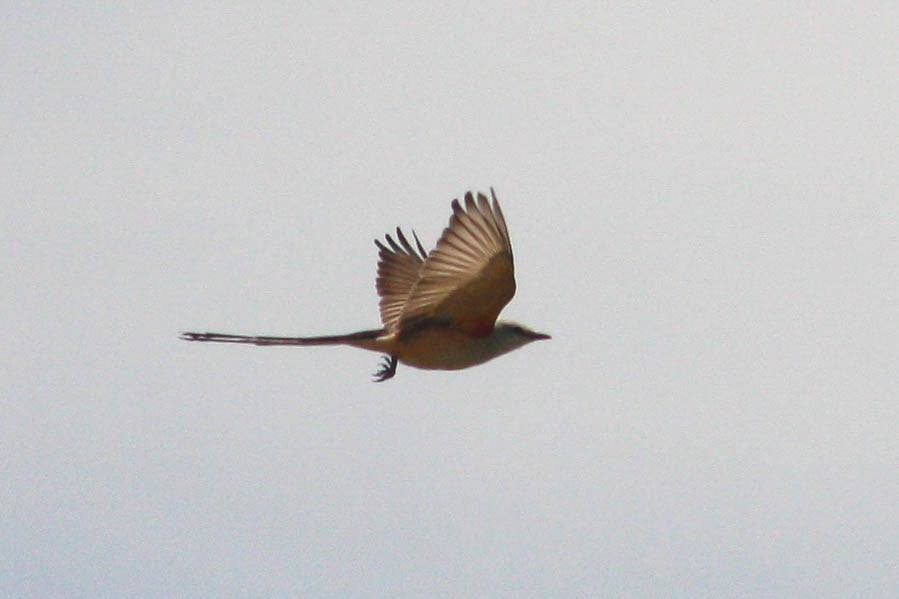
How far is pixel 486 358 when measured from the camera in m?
18.3

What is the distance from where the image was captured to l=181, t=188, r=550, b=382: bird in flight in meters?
17.2

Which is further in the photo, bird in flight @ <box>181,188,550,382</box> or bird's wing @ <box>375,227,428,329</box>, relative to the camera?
bird's wing @ <box>375,227,428,329</box>

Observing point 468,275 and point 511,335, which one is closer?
point 468,275

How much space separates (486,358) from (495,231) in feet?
5.59

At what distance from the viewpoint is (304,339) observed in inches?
674

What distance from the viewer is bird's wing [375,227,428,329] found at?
20406 millimetres

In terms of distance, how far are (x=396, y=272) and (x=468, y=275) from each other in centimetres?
348

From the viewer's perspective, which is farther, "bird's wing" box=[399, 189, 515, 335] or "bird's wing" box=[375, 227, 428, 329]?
"bird's wing" box=[375, 227, 428, 329]

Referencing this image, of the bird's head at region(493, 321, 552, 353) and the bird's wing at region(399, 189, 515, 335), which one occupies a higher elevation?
the bird's wing at region(399, 189, 515, 335)

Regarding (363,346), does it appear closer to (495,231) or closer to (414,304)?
(414,304)

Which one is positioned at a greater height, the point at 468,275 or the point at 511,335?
the point at 468,275

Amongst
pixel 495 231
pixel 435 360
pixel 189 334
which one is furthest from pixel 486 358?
pixel 189 334

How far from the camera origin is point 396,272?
2100cm

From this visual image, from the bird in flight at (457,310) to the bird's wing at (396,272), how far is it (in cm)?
150
